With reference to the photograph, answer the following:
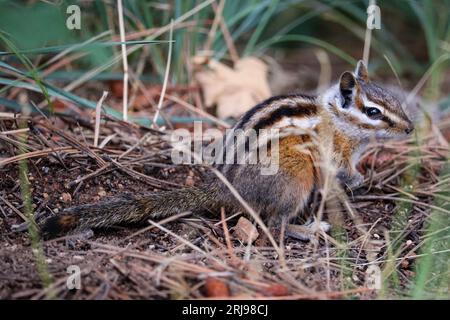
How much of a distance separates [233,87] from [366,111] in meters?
1.77

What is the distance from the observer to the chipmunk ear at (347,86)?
394cm

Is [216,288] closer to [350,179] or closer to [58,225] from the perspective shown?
[58,225]

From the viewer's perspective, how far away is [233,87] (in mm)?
5520

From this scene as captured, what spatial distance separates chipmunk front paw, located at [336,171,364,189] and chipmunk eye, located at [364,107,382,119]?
1.42 feet

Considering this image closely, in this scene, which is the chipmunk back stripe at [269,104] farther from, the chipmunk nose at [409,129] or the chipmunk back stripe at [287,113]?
the chipmunk nose at [409,129]

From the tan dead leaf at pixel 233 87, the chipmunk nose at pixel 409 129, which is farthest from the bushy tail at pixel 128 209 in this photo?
the tan dead leaf at pixel 233 87

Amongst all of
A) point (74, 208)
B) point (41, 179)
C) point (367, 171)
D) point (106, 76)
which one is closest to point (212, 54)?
point (106, 76)

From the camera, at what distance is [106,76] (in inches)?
210

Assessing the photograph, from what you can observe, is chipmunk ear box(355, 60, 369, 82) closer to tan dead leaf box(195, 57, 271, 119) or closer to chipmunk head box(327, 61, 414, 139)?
chipmunk head box(327, 61, 414, 139)

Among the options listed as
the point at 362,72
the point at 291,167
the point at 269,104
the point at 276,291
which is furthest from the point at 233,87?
the point at 276,291

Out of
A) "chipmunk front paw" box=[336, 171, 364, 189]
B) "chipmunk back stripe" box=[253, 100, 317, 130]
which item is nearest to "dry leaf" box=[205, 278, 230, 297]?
"chipmunk back stripe" box=[253, 100, 317, 130]

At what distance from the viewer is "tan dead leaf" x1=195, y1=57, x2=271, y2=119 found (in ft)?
17.5

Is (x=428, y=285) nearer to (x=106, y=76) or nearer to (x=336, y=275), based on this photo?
(x=336, y=275)
